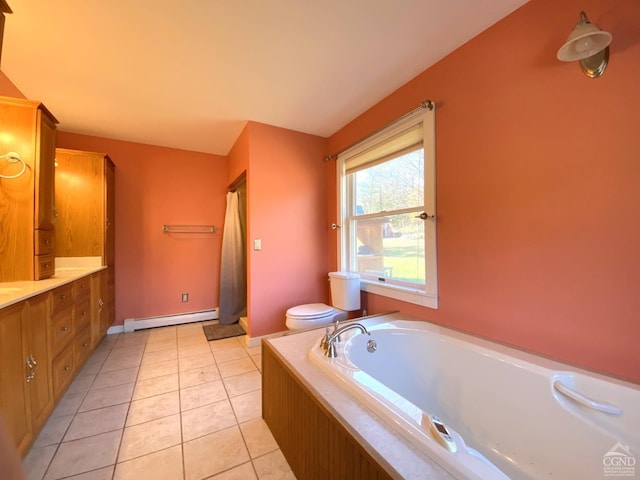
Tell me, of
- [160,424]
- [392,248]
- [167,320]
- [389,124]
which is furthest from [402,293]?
[167,320]

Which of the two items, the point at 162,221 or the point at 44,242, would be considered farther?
the point at 162,221

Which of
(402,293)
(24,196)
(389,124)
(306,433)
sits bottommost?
(306,433)

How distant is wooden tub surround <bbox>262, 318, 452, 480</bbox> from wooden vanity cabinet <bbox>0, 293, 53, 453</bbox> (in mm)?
1065

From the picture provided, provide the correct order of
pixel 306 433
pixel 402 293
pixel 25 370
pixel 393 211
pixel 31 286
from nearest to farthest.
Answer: pixel 306 433 → pixel 25 370 → pixel 31 286 → pixel 402 293 → pixel 393 211

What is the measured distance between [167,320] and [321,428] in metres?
2.87

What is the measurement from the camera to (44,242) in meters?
1.73

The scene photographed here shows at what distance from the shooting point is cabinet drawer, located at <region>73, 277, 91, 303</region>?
6.04 ft

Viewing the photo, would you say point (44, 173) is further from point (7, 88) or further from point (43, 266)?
point (7, 88)

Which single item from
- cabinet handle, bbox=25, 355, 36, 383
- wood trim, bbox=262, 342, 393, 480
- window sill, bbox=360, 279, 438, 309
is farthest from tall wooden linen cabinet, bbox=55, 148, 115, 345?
window sill, bbox=360, 279, 438, 309

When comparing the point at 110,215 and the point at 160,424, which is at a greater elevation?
the point at 110,215

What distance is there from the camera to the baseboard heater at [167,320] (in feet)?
9.74

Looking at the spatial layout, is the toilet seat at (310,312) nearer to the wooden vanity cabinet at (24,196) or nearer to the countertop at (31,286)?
the countertop at (31,286)

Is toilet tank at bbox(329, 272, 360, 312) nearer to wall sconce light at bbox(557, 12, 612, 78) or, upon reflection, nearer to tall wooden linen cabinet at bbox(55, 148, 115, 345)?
wall sconce light at bbox(557, 12, 612, 78)

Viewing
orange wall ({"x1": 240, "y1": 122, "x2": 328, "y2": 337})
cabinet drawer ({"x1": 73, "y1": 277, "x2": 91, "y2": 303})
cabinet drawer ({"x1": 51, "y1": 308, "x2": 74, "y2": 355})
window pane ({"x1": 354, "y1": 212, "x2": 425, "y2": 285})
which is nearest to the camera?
cabinet drawer ({"x1": 51, "y1": 308, "x2": 74, "y2": 355})
